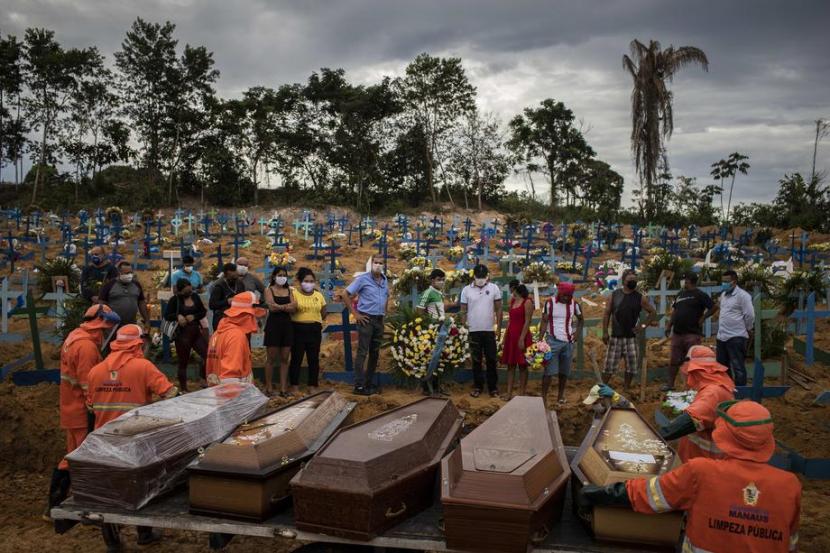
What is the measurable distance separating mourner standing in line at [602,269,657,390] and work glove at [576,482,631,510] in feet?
14.2

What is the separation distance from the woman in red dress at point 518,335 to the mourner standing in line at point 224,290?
10.6 ft

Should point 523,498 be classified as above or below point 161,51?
below

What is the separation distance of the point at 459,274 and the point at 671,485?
361 inches

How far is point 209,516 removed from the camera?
3.42 meters

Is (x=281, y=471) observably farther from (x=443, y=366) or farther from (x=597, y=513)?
(x=443, y=366)

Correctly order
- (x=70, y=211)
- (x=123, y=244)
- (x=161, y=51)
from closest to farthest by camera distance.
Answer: (x=123, y=244)
(x=70, y=211)
(x=161, y=51)

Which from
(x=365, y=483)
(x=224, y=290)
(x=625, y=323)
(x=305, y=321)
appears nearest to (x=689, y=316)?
(x=625, y=323)

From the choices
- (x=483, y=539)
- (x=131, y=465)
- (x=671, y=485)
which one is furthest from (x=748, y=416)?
(x=131, y=465)

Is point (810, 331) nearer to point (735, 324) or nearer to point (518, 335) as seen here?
point (735, 324)

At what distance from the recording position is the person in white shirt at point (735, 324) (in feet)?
23.4

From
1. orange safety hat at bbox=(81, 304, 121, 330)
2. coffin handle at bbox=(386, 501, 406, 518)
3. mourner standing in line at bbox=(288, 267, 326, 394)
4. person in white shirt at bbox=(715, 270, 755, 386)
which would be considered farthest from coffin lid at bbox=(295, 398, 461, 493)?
person in white shirt at bbox=(715, 270, 755, 386)

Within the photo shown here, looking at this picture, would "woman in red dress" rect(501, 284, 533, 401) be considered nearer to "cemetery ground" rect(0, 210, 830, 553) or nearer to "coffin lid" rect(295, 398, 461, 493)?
"cemetery ground" rect(0, 210, 830, 553)

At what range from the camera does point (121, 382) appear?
438 cm

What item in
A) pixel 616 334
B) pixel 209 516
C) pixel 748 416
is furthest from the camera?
pixel 616 334
